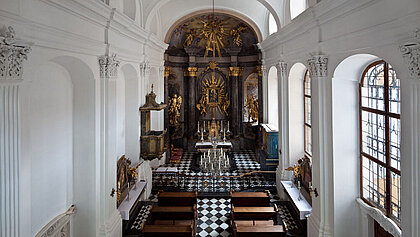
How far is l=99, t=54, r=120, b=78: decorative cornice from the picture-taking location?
6.75 meters

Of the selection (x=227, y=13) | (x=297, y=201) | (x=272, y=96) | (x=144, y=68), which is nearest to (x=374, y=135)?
(x=297, y=201)

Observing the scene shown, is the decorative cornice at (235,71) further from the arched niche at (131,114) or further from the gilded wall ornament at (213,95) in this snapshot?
the arched niche at (131,114)

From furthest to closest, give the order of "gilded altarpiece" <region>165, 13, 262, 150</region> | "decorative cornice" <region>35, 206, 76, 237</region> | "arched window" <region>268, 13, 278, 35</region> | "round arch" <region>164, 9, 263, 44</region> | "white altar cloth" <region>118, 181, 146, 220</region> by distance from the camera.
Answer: "gilded altarpiece" <region>165, 13, 262, 150</region> < "round arch" <region>164, 9, 263, 44</region> < "arched window" <region>268, 13, 278, 35</region> < "white altar cloth" <region>118, 181, 146, 220</region> < "decorative cornice" <region>35, 206, 76, 237</region>

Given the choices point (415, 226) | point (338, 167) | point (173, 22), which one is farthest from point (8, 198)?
point (173, 22)

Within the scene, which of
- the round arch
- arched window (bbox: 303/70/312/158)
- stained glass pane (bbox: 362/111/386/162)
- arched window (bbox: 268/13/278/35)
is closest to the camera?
stained glass pane (bbox: 362/111/386/162)

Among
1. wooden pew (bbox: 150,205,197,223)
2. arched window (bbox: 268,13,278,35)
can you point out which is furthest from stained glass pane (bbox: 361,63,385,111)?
arched window (bbox: 268,13,278,35)

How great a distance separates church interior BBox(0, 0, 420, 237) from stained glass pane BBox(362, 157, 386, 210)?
40 millimetres

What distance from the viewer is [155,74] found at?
1326 centimetres

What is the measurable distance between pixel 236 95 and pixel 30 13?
13593 mm

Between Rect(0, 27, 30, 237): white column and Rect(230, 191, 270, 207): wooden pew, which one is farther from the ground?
Rect(0, 27, 30, 237): white column

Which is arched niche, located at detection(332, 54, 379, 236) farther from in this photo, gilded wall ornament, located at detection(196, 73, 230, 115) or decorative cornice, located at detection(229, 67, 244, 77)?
gilded wall ornament, located at detection(196, 73, 230, 115)

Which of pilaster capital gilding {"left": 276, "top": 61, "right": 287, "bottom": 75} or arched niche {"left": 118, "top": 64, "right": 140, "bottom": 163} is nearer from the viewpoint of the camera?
arched niche {"left": 118, "top": 64, "right": 140, "bottom": 163}

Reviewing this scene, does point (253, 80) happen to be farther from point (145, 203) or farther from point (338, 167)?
point (338, 167)

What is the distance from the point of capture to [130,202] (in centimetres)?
866
